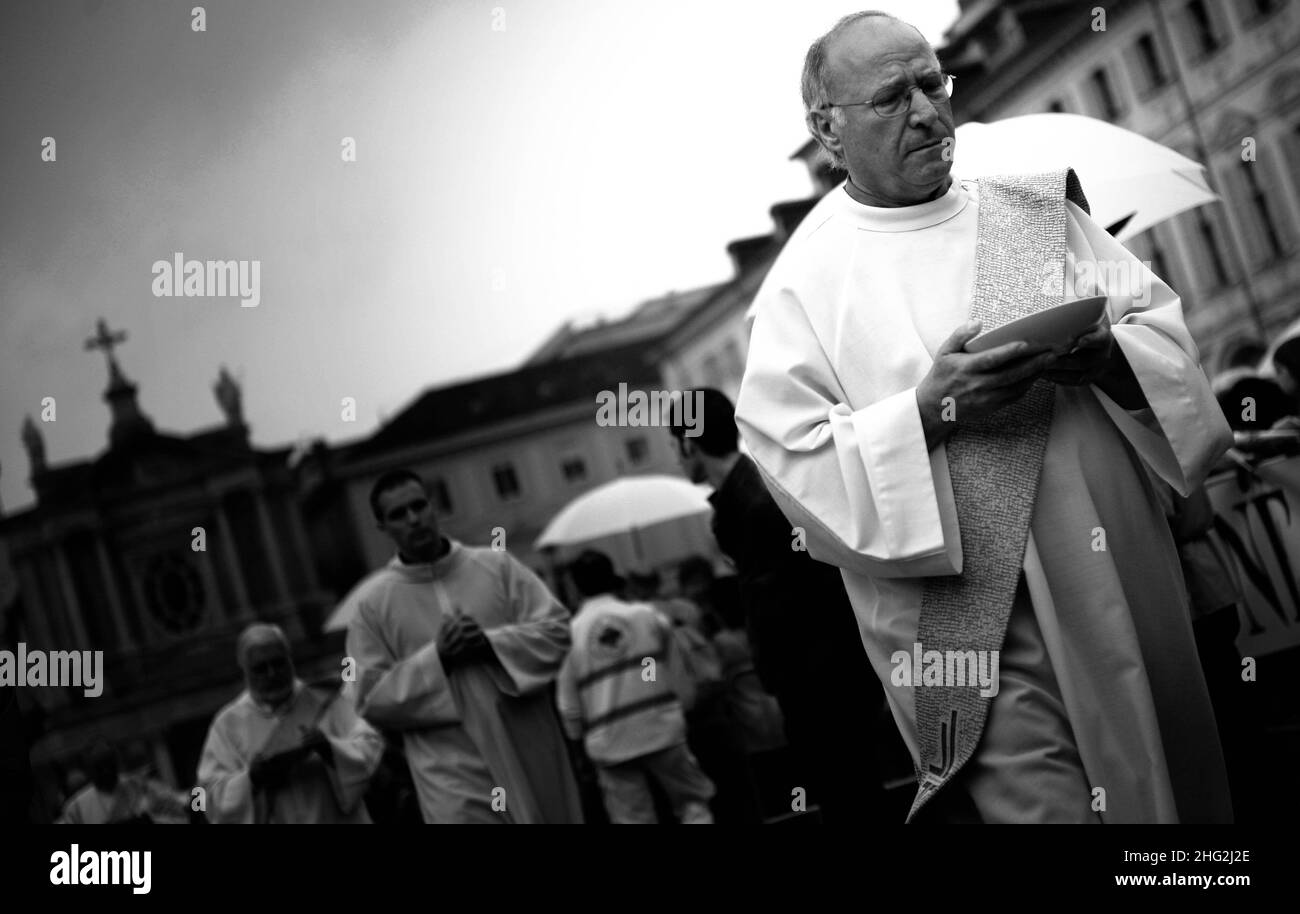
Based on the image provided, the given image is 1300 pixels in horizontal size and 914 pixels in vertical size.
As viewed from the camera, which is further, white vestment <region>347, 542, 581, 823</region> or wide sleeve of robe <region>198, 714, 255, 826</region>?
wide sleeve of robe <region>198, 714, 255, 826</region>

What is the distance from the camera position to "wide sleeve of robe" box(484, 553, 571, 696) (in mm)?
5598

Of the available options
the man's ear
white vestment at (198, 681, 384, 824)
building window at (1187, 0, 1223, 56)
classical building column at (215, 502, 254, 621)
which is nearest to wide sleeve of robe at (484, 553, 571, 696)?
white vestment at (198, 681, 384, 824)

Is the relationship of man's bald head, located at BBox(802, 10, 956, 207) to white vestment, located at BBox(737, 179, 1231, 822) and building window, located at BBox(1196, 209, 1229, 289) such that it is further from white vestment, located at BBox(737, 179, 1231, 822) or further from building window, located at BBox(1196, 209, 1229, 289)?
building window, located at BBox(1196, 209, 1229, 289)

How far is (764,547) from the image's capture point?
477cm

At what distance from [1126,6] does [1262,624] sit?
20107mm

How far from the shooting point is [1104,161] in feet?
19.1

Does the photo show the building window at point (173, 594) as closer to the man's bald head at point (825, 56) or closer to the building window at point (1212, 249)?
the man's bald head at point (825, 56)

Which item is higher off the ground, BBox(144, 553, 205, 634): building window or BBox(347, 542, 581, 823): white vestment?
BBox(144, 553, 205, 634): building window

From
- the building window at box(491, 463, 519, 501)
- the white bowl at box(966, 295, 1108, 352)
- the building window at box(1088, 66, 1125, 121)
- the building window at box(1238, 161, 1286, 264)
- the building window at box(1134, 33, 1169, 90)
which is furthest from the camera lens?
the building window at box(1088, 66, 1125, 121)

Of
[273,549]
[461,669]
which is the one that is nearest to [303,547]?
[273,549]

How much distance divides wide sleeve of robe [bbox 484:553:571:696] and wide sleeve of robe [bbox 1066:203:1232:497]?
9.81 ft

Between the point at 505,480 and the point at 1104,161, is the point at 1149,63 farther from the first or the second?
the point at 1104,161

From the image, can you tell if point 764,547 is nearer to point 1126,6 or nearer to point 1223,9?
point 1223,9

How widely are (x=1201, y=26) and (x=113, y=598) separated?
651 inches
